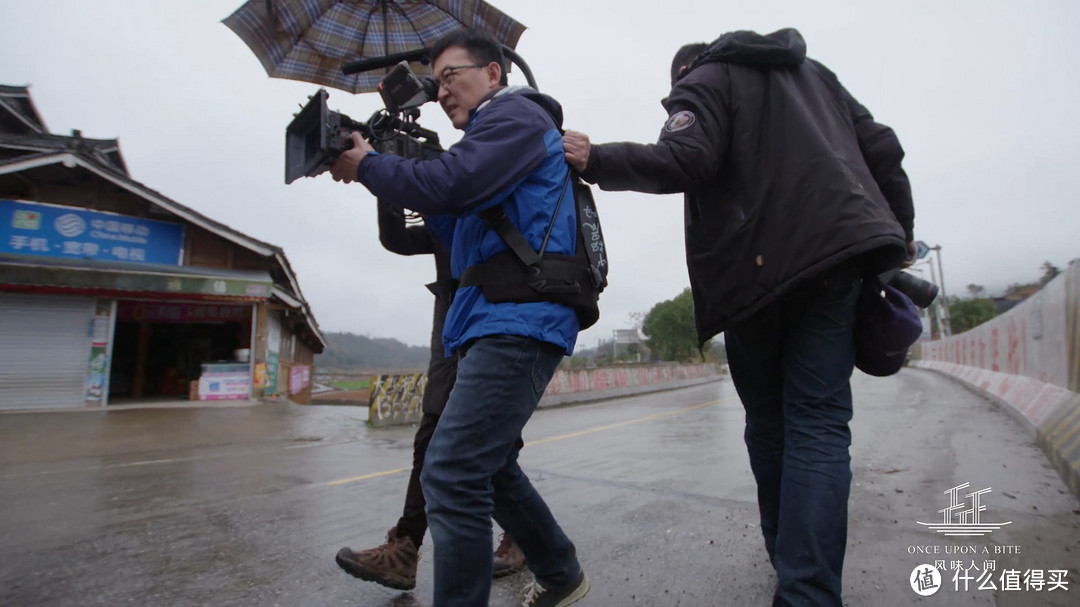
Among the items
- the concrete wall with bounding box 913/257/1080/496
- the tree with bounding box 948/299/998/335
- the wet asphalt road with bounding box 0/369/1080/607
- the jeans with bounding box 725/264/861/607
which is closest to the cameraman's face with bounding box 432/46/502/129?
the jeans with bounding box 725/264/861/607

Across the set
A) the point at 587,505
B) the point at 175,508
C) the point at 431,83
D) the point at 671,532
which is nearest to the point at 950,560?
the point at 671,532

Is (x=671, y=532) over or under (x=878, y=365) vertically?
under

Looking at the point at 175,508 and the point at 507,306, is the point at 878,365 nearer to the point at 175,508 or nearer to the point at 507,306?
the point at 507,306

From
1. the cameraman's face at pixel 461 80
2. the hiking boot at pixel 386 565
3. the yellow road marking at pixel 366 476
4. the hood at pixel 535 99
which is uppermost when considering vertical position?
the cameraman's face at pixel 461 80

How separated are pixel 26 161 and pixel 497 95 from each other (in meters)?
13.9

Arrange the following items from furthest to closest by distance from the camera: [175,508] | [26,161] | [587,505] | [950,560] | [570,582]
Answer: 1. [26,161]
2. [175,508]
3. [587,505]
4. [950,560]
5. [570,582]

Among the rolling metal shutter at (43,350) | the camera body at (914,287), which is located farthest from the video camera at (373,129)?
the rolling metal shutter at (43,350)

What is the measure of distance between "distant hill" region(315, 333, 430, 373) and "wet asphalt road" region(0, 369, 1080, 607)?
100m

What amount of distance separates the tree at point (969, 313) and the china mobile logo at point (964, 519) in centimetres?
7890

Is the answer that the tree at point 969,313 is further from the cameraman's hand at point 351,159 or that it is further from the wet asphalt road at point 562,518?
the cameraman's hand at point 351,159

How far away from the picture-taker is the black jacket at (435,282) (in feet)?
7.47

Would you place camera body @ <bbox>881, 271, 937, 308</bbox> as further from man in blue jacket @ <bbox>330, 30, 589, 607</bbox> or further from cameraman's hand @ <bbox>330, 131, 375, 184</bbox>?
cameraman's hand @ <bbox>330, 131, 375, 184</bbox>

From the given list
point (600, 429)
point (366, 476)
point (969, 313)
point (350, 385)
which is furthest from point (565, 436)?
point (969, 313)

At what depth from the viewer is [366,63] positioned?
263cm
